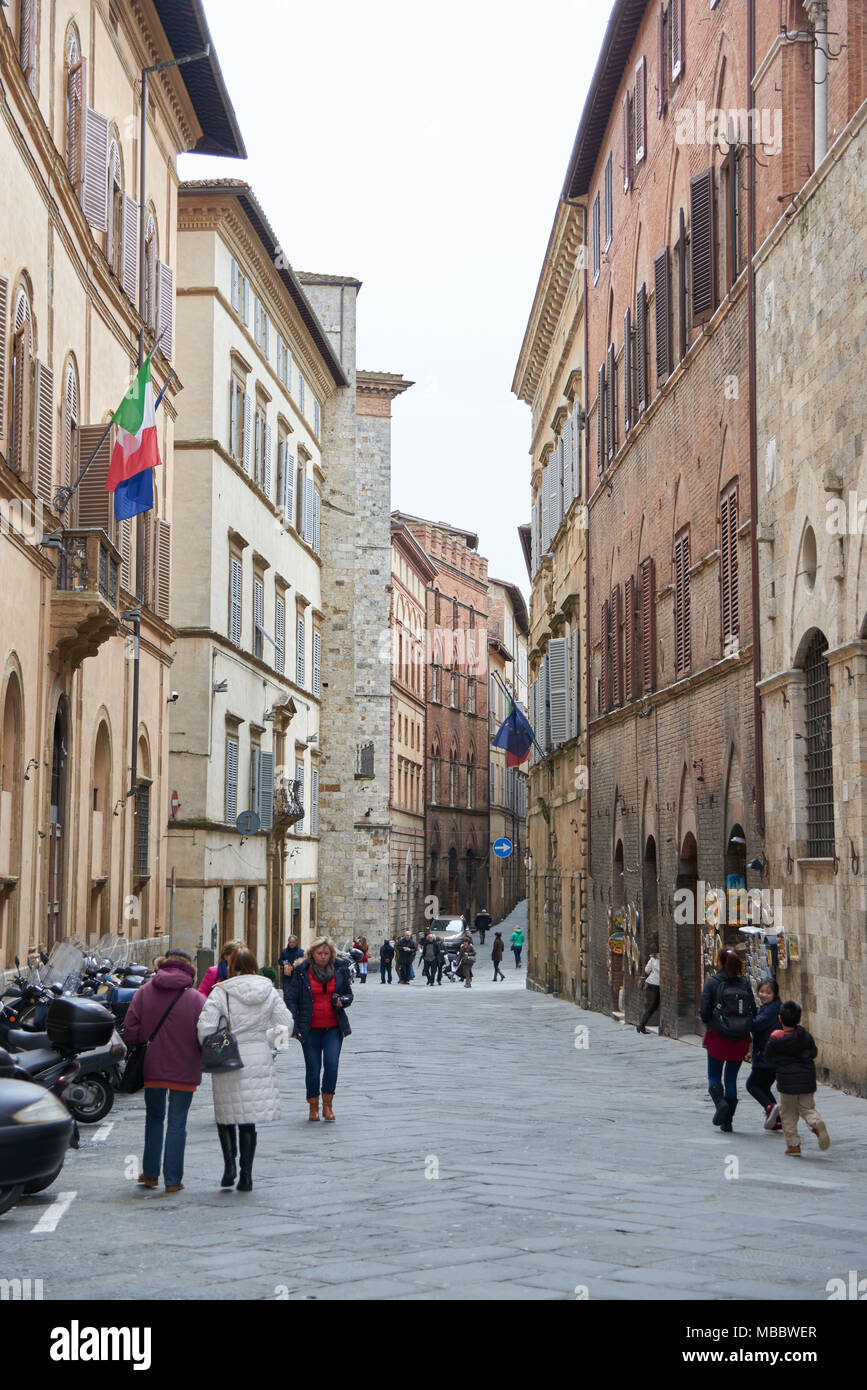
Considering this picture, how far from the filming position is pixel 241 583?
3603 cm

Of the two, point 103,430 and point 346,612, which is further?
point 346,612

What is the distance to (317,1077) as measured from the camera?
1381 cm

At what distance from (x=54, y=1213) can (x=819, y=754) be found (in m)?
9.92

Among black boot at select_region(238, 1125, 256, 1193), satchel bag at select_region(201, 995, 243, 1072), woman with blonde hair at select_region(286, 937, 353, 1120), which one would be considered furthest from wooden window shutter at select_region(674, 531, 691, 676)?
black boot at select_region(238, 1125, 256, 1193)

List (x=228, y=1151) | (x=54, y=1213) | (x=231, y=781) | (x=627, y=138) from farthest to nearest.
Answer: (x=231, y=781)
(x=627, y=138)
(x=228, y=1151)
(x=54, y=1213)

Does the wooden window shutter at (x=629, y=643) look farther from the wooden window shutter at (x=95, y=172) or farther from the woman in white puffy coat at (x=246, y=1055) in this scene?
the woman in white puffy coat at (x=246, y=1055)

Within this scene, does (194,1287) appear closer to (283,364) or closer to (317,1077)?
(317,1077)

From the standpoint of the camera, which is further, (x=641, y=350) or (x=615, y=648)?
(x=615, y=648)

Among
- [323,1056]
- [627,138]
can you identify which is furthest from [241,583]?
[323,1056]

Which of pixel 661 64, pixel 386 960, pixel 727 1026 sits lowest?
pixel 386 960

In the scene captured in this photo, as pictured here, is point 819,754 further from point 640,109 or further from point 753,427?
point 640,109

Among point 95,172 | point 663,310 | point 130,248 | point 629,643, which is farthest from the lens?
point 629,643
